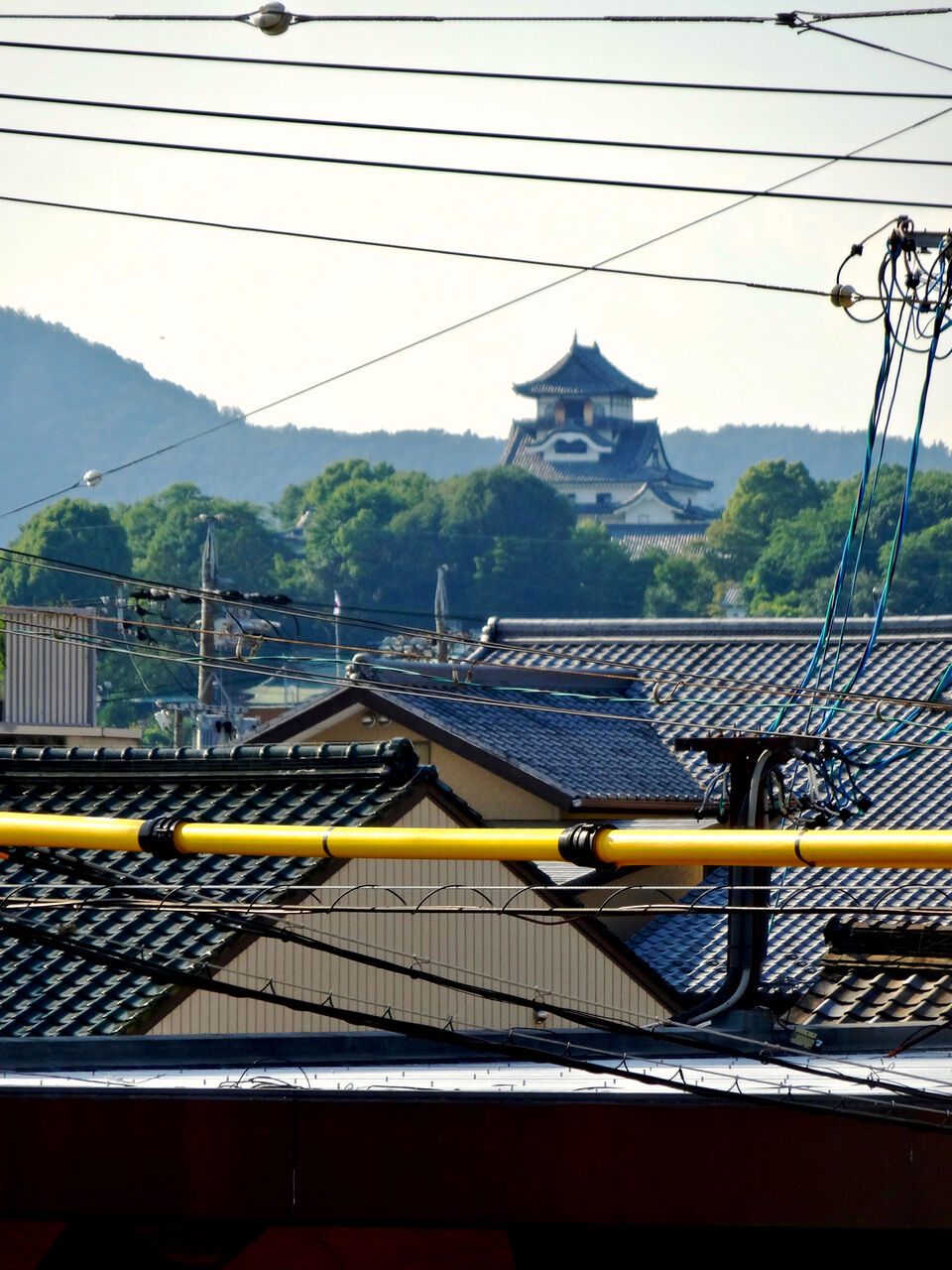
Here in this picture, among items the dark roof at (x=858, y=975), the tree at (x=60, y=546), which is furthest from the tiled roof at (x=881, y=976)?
the tree at (x=60, y=546)

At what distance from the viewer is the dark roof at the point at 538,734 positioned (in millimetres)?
18484

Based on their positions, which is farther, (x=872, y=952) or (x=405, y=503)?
(x=405, y=503)

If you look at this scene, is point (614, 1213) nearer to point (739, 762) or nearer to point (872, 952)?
point (739, 762)

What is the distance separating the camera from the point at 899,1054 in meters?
6.97

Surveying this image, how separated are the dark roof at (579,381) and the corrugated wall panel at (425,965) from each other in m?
143

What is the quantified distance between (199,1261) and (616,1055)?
193cm

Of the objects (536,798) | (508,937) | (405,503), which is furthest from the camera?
(405,503)

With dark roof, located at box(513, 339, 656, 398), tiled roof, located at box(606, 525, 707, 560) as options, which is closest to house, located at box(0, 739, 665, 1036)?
tiled roof, located at box(606, 525, 707, 560)

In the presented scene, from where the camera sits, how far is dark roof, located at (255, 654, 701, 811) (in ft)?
60.6

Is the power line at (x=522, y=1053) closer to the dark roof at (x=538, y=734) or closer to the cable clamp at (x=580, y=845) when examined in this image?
the cable clamp at (x=580, y=845)

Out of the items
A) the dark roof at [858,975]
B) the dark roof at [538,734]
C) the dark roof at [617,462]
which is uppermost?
the dark roof at [617,462]

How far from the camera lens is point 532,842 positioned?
16.8ft

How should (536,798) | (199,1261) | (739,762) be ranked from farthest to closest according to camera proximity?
(536,798) < (739,762) < (199,1261)

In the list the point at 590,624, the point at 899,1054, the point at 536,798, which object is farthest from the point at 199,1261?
the point at 590,624
